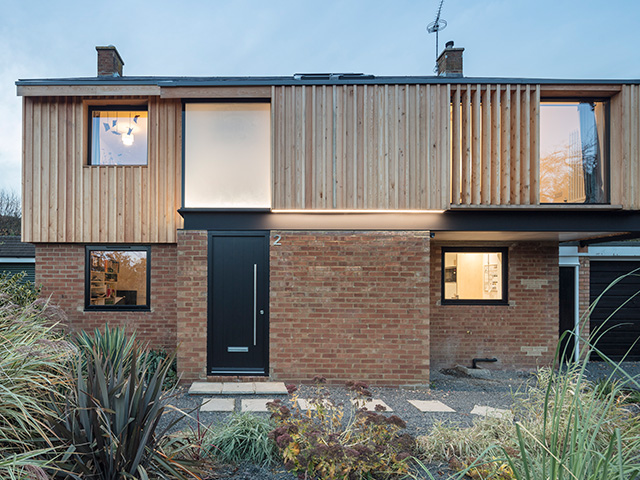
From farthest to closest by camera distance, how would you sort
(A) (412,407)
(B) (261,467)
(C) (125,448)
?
(A) (412,407) → (B) (261,467) → (C) (125,448)

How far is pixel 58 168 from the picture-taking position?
7.24 metres

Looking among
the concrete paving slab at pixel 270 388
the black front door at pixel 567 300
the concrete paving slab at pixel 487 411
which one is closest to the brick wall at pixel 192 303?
the concrete paving slab at pixel 270 388

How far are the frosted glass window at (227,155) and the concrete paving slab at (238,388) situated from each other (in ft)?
9.44

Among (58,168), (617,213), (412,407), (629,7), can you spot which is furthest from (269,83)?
(629,7)

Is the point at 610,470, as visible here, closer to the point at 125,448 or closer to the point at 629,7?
the point at 125,448

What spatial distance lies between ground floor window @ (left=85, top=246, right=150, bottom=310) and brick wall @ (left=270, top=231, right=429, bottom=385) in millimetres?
2920

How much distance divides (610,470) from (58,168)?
28.7ft

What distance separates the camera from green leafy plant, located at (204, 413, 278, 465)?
130 inches

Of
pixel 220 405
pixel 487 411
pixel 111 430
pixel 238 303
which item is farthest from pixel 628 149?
pixel 111 430

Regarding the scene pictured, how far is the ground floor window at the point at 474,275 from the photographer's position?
310 inches

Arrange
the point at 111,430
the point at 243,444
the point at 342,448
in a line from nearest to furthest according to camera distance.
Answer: the point at 111,430
the point at 342,448
the point at 243,444

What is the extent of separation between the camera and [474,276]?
7.95m

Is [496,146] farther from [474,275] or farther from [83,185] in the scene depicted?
[83,185]

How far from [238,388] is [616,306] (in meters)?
9.05
